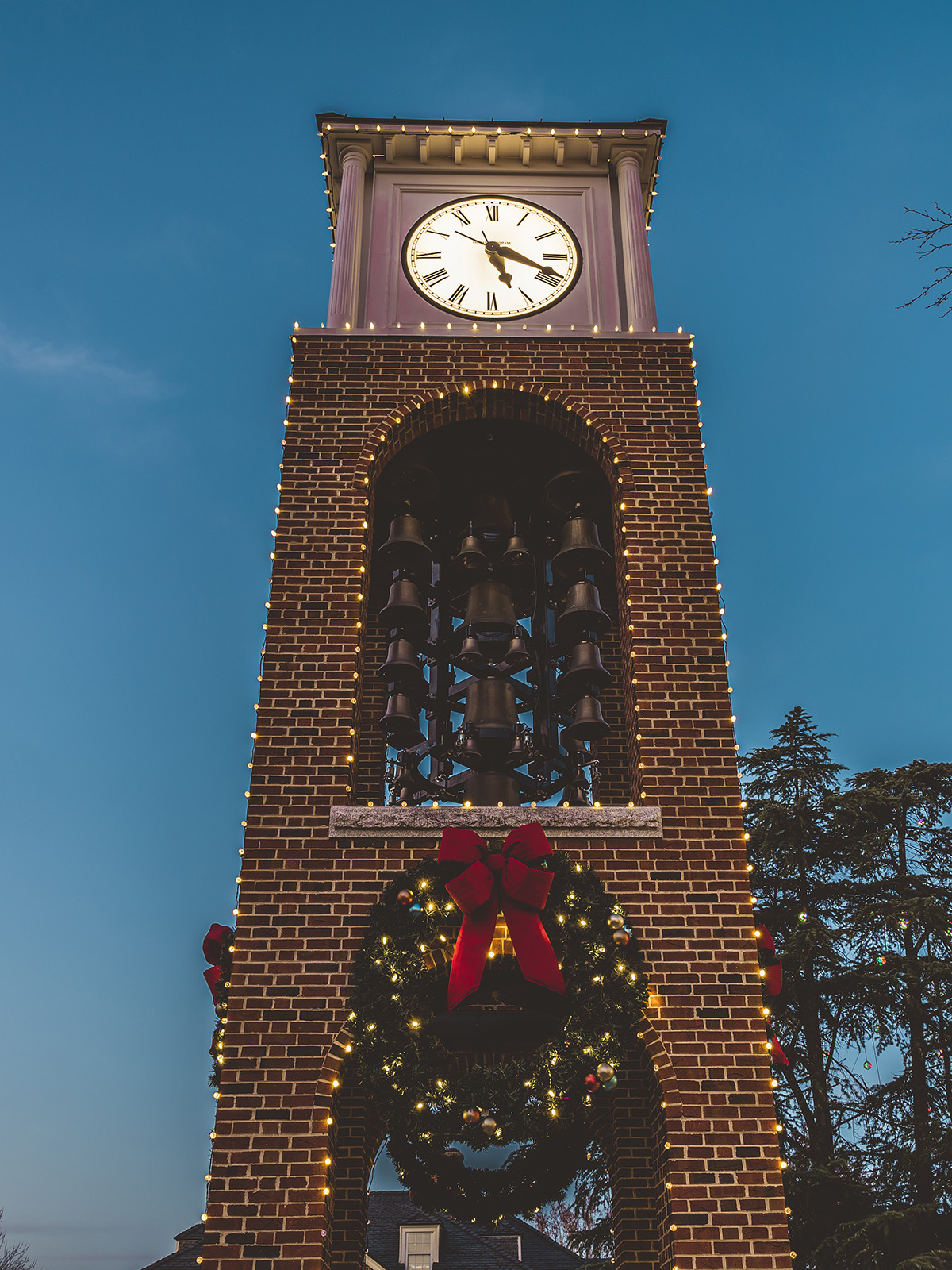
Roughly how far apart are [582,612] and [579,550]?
50cm

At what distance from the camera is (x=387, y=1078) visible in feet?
20.7

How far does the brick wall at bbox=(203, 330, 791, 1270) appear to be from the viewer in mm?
6375

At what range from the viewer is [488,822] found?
7277 millimetres

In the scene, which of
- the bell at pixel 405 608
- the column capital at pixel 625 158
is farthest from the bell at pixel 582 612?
the column capital at pixel 625 158

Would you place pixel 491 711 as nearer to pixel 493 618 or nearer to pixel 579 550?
pixel 493 618

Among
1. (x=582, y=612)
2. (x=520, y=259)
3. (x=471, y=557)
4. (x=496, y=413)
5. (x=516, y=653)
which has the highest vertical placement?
(x=520, y=259)

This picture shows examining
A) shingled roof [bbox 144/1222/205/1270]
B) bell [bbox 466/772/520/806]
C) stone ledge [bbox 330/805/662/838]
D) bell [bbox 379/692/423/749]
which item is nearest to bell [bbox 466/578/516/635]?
bell [bbox 379/692/423/749]

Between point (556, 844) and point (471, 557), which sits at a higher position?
point (471, 557)

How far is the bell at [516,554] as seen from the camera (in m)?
8.69

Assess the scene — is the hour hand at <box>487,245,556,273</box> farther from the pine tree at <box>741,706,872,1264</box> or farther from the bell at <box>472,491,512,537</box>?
the pine tree at <box>741,706,872,1264</box>

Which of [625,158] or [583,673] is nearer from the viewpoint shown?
[583,673]

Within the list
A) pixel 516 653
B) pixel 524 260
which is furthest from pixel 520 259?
pixel 516 653

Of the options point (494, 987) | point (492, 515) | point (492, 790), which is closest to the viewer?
point (494, 987)

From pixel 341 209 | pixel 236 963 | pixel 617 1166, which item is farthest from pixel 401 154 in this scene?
pixel 617 1166
